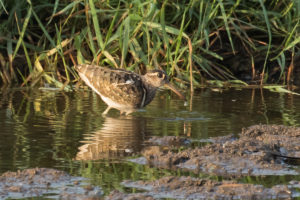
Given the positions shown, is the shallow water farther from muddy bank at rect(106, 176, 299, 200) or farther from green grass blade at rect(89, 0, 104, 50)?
green grass blade at rect(89, 0, 104, 50)

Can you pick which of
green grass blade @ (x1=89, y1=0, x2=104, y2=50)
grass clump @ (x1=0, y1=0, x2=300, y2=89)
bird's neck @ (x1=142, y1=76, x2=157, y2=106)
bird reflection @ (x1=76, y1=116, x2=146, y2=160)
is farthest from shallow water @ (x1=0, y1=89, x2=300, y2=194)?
green grass blade @ (x1=89, y1=0, x2=104, y2=50)

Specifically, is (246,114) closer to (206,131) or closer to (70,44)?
(206,131)

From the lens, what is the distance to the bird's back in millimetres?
7848

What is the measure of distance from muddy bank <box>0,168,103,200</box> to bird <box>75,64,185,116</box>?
2986 millimetres

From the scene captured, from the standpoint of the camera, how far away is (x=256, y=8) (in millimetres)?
10031

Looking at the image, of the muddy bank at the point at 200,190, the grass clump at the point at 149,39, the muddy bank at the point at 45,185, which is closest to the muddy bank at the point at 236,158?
the muddy bank at the point at 200,190

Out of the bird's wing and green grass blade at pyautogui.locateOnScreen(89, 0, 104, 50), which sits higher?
green grass blade at pyautogui.locateOnScreen(89, 0, 104, 50)

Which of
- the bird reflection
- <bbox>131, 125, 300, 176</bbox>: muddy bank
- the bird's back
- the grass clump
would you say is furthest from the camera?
the grass clump

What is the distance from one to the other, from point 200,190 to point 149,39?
4.66m

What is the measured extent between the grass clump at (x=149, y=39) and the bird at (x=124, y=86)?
70 centimetres

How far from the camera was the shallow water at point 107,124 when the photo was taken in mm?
5269

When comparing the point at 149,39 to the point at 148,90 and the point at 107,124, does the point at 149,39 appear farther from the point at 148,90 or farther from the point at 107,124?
the point at 107,124

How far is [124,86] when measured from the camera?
7887 mm

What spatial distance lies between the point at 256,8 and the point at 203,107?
2465mm
